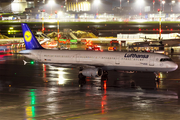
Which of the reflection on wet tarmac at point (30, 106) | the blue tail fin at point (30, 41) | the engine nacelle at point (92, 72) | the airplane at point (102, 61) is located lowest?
the reflection on wet tarmac at point (30, 106)

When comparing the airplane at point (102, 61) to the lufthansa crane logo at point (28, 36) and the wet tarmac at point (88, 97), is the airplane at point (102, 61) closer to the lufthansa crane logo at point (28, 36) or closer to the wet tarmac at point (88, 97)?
the wet tarmac at point (88, 97)

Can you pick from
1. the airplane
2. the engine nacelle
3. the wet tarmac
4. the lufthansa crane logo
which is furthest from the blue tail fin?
the engine nacelle

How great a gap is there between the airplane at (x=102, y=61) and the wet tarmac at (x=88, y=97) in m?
1.68

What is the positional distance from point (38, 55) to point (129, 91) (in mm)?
16975

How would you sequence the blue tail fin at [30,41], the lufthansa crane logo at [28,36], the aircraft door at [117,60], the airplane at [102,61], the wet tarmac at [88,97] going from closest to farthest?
the wet tarmac at [88,97] < the airplane at [102,61] < the aircraft door at [117,60] < the blue tail fin at [30,41] < the lufthansa crane logo at [28,36]

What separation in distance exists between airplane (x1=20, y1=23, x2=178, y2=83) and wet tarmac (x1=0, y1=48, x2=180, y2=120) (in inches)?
66.2

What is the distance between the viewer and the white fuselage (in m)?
39.0

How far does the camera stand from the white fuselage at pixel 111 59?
3897 centimetres

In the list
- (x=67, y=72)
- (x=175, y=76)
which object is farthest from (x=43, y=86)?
(x=175, y=76)

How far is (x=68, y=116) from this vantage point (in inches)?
942

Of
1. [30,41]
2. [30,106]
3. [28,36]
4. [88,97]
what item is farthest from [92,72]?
[28,36]

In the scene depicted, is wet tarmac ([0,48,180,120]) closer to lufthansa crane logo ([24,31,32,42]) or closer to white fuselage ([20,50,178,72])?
white fuselage ([20,50,178,72])

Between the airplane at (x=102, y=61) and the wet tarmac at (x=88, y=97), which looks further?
the airplane at (x=102, y=61)

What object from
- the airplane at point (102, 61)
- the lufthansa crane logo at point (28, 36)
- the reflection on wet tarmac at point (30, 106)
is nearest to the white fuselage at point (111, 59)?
the airplane at point (102, 61)
